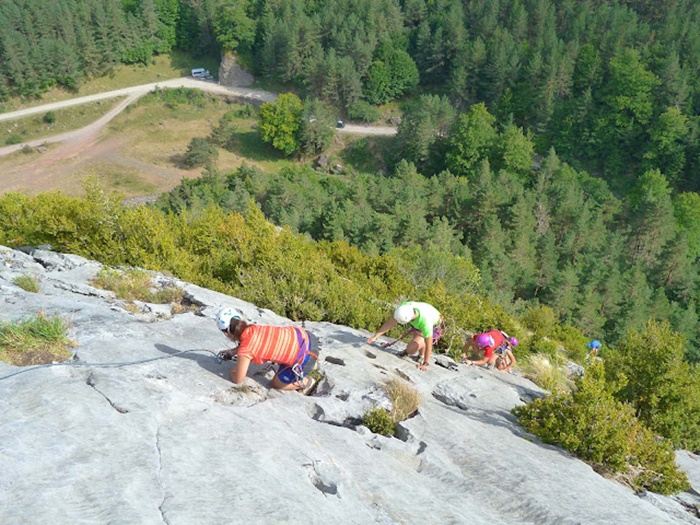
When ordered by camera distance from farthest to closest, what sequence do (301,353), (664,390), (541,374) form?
(541,374) → (664,390) → (301,353)

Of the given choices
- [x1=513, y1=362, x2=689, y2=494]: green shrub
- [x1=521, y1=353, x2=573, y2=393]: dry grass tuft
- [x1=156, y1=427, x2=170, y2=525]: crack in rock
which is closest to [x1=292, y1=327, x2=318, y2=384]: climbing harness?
[x1=156, y1=427, x2=170, y2=525]: crack in rock

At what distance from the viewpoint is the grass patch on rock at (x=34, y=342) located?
880cm

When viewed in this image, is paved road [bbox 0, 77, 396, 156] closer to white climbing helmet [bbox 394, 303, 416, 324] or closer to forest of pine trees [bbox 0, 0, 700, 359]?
forest of pine trees [bbox 0, 0, 700, 359]

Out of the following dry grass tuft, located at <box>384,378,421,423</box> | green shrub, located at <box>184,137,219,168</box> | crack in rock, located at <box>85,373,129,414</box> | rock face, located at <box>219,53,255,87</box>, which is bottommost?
green shrub, located at <box>184,137,219,168</box>

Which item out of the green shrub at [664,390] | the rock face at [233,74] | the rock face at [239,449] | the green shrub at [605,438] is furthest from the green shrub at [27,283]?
the rock face at [233,74]

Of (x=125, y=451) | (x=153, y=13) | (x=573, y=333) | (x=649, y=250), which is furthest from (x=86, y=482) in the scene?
(x=153, y=13)

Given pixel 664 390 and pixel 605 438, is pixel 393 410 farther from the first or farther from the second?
pixel 664 390

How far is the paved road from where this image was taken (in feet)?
247

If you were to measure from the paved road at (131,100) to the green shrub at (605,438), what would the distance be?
244ft

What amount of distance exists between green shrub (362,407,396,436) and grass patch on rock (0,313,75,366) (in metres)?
5.28

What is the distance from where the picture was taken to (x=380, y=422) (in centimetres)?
952

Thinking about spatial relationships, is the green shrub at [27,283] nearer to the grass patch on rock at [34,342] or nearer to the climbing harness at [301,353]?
the grass patch on rock at [34,342]

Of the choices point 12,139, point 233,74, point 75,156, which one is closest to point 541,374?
point 75,156

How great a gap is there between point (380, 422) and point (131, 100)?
286ft
